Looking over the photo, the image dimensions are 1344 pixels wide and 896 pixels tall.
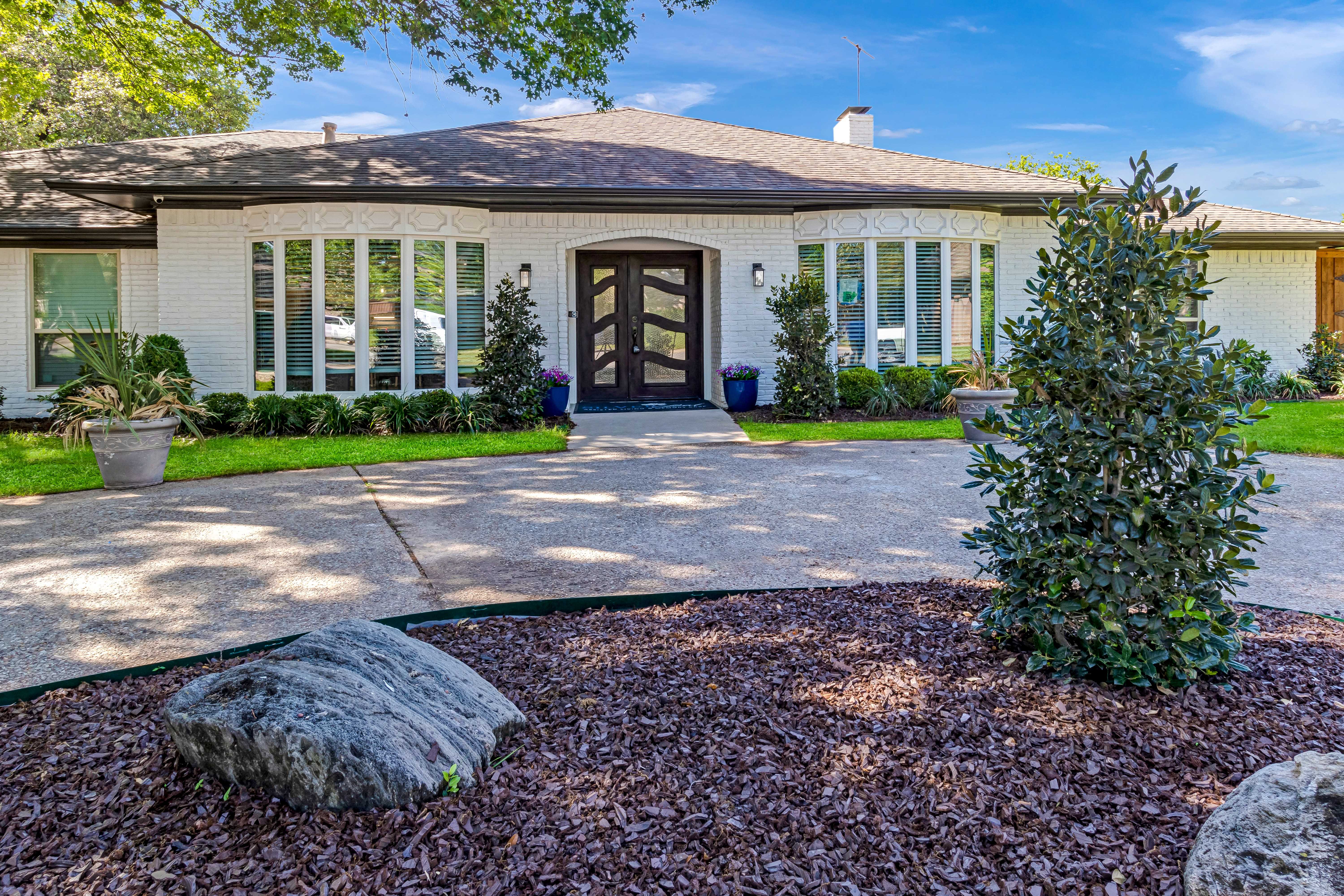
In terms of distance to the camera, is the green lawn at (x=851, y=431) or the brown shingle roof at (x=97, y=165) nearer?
the green lawn at (x=851, y=431)

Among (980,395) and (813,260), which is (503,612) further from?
(813,260)

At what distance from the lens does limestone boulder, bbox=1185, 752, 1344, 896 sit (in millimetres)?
1712

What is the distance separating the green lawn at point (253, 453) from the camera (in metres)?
7.92

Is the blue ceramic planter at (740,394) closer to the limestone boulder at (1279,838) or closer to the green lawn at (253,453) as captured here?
the green lawn at (253,453)

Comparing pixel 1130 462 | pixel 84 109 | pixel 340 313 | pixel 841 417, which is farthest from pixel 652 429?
pixel 84 109

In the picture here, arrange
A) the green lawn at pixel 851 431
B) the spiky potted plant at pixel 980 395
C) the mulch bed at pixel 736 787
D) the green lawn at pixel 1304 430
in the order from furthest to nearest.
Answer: the green lawn at pixel 851 431 < the spiky potted plant at pixel 980 395 < the green lawn at pixel 1304 430 < the mulch bed at pixel 736 787

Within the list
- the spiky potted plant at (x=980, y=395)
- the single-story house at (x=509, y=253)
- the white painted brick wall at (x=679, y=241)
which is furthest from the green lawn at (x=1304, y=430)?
the white painted brick wall at (x=679, y=241)

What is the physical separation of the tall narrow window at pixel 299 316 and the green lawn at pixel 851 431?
6.04 m

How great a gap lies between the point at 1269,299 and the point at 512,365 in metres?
13.6

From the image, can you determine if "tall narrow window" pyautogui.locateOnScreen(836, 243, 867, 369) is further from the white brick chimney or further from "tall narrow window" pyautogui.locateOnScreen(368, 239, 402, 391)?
"tall narrow window" pyautogui.locateOnScreen(368, 239, 402, 391)

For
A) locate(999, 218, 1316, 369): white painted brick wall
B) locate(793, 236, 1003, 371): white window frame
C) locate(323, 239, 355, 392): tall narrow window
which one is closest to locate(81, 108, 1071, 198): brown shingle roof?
locate(793, 236, 1003, 371): white window frame

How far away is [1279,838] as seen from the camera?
5.86ft

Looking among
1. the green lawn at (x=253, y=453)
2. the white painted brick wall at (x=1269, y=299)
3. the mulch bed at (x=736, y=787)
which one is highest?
the white painted brick wall at (x=1269, y=299)

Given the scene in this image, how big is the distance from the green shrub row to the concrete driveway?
306 cm
